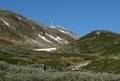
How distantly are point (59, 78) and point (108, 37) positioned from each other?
114m

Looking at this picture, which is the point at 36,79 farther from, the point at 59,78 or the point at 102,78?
the point at 102,78

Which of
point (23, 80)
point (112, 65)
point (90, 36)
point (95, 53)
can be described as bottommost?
point (23, 80)

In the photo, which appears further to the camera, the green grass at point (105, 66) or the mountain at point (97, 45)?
the mountain at point (97, 45)

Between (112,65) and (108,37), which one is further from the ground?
(108,37)

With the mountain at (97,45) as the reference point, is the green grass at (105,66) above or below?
below

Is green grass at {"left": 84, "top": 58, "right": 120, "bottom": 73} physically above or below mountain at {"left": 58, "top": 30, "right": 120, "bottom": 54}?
below

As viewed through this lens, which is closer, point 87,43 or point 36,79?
point 36,79

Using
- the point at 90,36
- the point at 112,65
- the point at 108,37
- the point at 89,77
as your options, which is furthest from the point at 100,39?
the point at 89,77

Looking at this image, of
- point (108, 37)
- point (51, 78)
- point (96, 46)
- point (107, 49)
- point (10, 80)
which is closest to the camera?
point (10, 80)

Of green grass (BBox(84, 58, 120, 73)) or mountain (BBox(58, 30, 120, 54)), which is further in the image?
mountain (BBox(58, 30, 120, 54))

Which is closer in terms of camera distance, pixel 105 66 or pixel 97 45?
pixel 105 66

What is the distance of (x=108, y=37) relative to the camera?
148 m

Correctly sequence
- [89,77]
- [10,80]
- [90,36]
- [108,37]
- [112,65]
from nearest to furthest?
1. [10,80]
2. [89,77]
3. [112,65]
4. [108,37]
5. [90,36]

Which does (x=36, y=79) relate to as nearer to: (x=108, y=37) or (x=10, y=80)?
(x=10, y=80)
